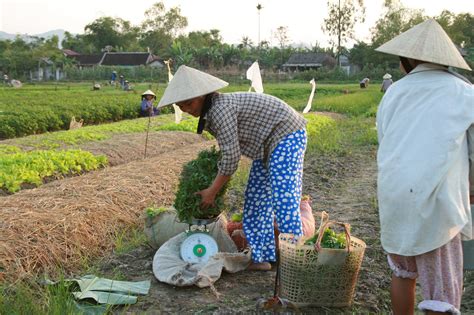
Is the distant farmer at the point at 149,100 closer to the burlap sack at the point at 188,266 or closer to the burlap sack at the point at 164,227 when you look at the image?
the burlap sack at the point at 164,227

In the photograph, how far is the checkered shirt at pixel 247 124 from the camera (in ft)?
11.3

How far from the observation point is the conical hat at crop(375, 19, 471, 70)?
2.55 m

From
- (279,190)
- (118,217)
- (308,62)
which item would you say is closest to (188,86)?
(279,190)

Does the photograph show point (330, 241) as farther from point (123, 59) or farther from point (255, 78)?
point (123, 59)

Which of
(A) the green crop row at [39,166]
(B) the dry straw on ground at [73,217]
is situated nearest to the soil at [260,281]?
(B) the dry straw on ground at [73,217]

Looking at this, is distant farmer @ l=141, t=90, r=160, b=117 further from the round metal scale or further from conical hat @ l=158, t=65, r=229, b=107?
conical hat @ l=158, t=65, r=229, b=107

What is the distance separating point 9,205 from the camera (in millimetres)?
5223

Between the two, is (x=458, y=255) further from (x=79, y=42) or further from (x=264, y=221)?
(x=79, y=42)

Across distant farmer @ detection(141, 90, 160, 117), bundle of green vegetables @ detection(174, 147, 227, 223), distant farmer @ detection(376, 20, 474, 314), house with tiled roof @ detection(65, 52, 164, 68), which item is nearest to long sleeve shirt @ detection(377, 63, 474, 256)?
distant farmer @ detection(376, 20, 474, 314)

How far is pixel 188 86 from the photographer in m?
3.46

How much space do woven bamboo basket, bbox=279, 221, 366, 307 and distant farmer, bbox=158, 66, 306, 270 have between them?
0.33 m

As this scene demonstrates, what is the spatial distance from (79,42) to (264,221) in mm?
86096

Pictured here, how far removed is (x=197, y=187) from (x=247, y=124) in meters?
0.55

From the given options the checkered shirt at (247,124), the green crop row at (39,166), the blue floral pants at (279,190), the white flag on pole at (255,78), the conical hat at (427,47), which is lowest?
the green crop row at (39,166)
